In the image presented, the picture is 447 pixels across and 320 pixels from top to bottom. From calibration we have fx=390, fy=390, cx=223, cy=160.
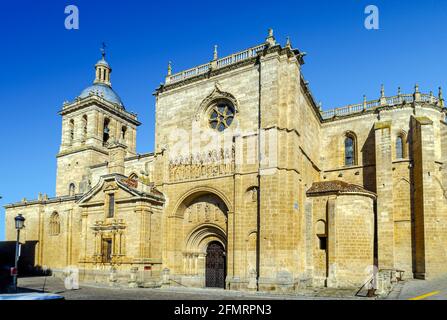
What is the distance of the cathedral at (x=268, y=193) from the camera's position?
21.7m

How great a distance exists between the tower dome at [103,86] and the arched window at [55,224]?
14140mm

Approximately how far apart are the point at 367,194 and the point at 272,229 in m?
7.33

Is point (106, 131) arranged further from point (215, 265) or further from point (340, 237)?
point (340, 237)

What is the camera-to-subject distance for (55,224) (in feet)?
116

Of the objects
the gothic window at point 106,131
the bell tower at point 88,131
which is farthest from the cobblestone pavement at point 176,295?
the gothic window at point 106,131

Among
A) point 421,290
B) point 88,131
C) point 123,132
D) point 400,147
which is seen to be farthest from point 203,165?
point 123,132

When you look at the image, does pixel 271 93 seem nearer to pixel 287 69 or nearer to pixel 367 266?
pixel 287 69

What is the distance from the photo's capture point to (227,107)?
24.9 metres

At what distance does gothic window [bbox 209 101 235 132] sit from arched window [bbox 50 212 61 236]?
18918mm

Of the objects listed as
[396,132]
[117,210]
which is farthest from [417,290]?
[117,210]

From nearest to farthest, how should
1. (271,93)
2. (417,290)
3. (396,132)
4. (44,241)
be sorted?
(417,290)
(271,93)
(396,132)
(44,241)

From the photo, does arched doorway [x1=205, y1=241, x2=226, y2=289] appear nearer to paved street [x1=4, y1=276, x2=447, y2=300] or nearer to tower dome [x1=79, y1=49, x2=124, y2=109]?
paved street [x1=4, y1=276, x2=447, y2=300]

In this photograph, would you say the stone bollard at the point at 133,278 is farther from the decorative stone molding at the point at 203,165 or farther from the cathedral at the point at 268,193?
the decorative stone molding at the point at 203,165

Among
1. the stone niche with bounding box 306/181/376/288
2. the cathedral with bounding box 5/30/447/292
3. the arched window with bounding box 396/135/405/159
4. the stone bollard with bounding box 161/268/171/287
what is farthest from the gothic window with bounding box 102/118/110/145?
the arched window with bounding box 396/135/405/159
